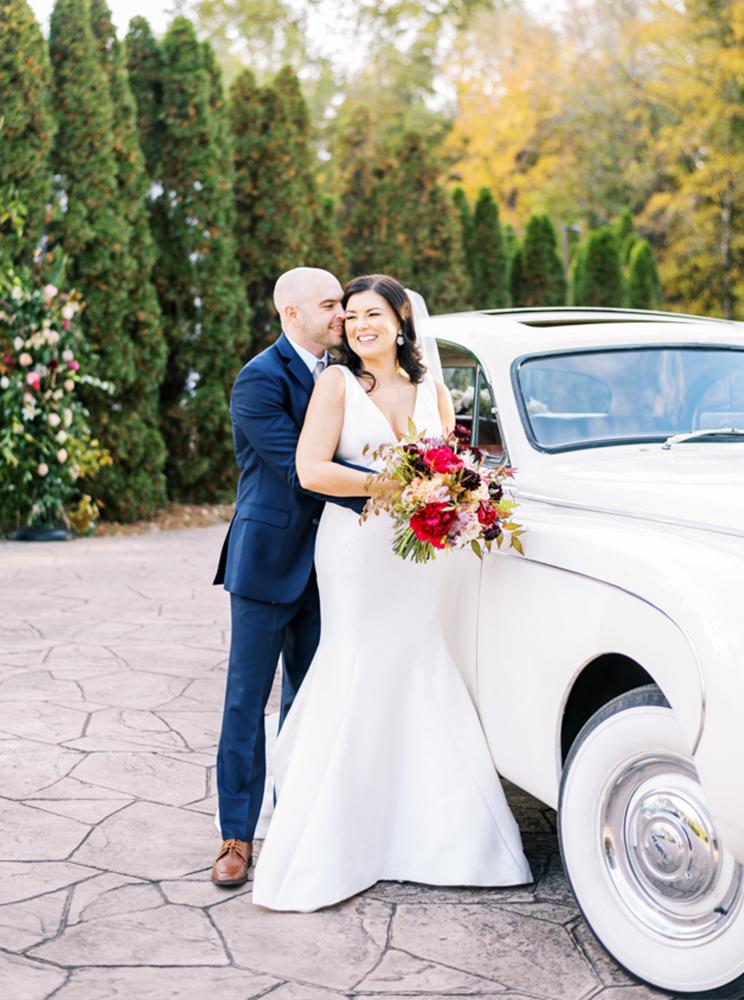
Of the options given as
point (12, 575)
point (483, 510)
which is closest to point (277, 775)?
point (483, 510)

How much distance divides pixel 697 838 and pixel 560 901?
2.67 ft

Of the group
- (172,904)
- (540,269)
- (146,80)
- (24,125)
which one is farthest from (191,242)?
(172,904)

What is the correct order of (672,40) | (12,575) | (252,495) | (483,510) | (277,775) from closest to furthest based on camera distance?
(483,510), (252,495), (277,775), (12,575), (672,40)

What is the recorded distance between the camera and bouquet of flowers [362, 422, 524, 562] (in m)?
2.96

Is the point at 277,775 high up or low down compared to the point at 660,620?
down

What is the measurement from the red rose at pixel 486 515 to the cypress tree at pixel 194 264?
9010 millimetres

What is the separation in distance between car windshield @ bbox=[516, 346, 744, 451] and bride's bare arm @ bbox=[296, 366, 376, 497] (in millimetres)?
775

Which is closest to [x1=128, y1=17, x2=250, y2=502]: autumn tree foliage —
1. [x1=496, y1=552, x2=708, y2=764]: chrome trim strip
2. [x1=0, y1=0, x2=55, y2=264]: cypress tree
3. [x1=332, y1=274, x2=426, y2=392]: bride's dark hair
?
[x1=0, y1=0, x2=55, y2=264]: cypress tree

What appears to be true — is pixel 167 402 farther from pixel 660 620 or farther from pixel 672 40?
pixel 672 40

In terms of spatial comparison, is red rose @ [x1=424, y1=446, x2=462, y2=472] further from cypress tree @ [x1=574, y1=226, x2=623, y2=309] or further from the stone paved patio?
cypress tree @ [x1=574, y1=226, x2=623, y2=309]

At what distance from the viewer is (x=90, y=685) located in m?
5.32

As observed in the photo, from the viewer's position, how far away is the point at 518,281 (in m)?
17.7

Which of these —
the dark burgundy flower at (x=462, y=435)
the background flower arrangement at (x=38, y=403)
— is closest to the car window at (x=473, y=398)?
the dark burgundy flower at (x=462, y=435)

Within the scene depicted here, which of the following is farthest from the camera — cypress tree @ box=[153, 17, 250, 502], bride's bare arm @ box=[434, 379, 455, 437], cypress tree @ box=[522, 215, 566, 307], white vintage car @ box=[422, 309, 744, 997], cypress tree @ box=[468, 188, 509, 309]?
cypress tree @ box=[522, 215, 566, 307]
